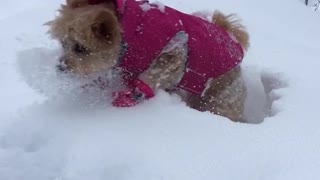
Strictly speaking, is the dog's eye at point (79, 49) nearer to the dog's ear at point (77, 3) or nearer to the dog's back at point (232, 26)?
the dog's ear at point (77, 3)

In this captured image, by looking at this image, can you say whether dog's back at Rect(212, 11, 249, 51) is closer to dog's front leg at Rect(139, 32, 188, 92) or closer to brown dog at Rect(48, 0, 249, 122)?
brown dog at Rect(48, 0, 249, 122)

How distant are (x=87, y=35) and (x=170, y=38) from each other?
1.40 feet

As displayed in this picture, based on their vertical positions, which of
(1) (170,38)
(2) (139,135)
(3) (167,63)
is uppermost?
(1) (170,38)

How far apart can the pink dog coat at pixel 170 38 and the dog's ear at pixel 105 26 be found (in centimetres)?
6

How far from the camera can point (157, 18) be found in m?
2.56

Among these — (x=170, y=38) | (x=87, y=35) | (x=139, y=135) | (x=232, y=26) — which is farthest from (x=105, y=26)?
(x=232, y=26)

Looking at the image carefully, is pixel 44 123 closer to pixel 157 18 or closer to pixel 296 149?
pixel 157 18

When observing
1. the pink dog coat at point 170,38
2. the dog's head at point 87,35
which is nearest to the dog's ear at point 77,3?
the dog's head at point 87,35

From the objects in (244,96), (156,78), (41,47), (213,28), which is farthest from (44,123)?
(244,96)

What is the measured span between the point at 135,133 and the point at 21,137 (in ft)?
1.70

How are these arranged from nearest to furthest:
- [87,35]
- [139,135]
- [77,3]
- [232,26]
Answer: [139,135], [87,35], [77,3], [232,26]

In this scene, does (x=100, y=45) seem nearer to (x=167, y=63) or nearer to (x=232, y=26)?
(x=167, y=63)

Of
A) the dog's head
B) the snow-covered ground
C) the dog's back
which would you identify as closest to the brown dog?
the dog's head

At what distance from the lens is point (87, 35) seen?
239 centimetres
